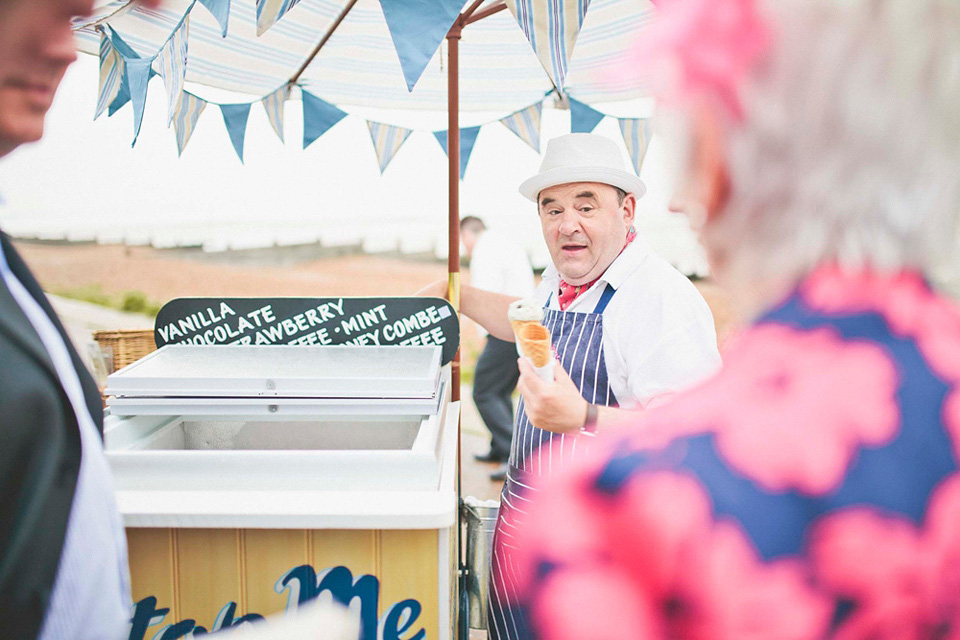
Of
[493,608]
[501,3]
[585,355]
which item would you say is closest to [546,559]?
[585,355]

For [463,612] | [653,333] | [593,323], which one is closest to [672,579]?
[653,333]

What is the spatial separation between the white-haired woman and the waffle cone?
2.65 ft

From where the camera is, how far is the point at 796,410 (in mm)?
483

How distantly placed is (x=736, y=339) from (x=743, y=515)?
0.19 m

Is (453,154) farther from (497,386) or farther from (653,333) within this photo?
(497,386)

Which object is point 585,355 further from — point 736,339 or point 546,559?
point 546,559

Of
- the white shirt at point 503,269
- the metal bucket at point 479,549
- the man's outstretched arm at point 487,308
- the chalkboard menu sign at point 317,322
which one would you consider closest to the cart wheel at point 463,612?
the metal bucket at point 479,549

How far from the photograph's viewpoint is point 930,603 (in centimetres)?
49

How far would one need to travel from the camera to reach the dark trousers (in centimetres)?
525

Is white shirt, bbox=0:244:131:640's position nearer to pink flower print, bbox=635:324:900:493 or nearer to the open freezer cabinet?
the open freezer cabinet

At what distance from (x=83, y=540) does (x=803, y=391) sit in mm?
780

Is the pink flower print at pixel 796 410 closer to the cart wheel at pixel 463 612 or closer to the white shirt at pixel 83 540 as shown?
the white shirt at pixel 83 540

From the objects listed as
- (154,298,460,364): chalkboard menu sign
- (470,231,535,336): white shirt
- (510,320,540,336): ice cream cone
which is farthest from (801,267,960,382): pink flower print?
(470,231,535,336): white shirt

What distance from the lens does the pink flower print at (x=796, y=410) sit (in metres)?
0.47
